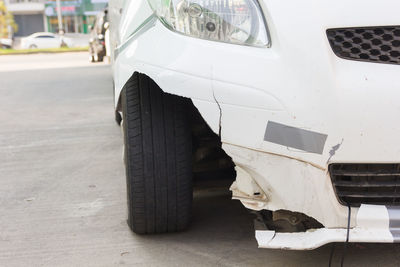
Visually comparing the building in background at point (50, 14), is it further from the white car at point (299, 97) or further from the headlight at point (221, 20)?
the white car at point (299, 97)

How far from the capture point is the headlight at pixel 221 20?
1.73 m

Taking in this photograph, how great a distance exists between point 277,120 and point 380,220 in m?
0.54

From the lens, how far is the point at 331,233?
5.77 feet

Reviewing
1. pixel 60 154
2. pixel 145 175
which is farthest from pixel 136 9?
pixel 60 154

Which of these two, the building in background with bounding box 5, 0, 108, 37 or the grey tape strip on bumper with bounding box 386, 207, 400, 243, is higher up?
the grey tape strip on bumper with bounding box 386, 207, 400, 243

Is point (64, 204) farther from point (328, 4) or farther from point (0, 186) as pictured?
point (328, 4)

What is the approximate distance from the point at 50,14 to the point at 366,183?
51918mm

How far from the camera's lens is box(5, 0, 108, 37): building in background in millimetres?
48688

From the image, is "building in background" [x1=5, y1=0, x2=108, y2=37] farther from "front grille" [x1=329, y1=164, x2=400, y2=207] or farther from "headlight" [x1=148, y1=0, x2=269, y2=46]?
"front grille" [x1=329, y1=164, x2=400, y2=207]

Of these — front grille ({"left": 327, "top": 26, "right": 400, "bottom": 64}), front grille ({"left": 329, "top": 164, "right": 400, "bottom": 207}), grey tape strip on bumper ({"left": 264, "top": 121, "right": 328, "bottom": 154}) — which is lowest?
front grille ({"left": 329, "top": 164, "right": 400, "bottom": 207})

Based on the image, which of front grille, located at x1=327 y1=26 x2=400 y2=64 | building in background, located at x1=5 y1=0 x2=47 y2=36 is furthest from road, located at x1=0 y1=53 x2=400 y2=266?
building in background, located at x1=5 y1=0 x2=47 y2=36

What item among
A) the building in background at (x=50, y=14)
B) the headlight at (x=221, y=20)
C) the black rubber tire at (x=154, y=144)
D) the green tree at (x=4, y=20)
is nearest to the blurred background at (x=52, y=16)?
the building in background at (x=50, y=14)

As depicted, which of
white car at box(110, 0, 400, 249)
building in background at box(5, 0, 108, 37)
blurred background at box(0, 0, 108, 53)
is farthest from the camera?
building in background at box(5, 0, 108, 37)

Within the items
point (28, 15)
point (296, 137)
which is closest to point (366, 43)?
point (296, 137)
